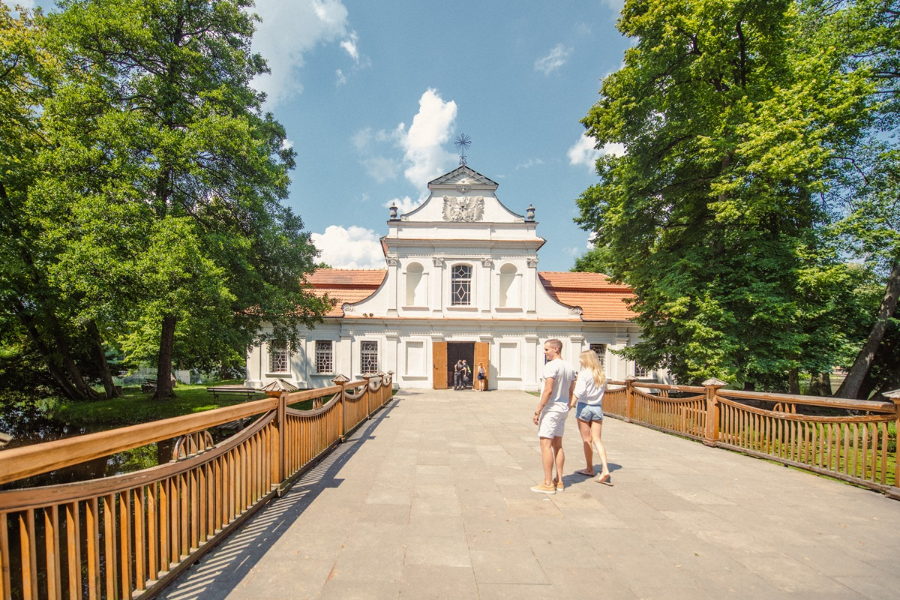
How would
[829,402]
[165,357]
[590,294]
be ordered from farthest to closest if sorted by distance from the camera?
[590,294]
[165,357]
[829,402]

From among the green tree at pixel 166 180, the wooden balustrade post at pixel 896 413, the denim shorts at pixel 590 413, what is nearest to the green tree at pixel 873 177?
the wooden balustrade post at pixel 896 413

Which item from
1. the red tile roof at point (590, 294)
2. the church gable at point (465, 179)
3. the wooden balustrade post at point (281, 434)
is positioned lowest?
the wooden balustrade post at point (281, 434)

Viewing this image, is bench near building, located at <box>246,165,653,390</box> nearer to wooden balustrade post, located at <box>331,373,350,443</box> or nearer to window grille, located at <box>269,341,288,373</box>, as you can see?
window grille, located at <box>269,341,288,373</box>

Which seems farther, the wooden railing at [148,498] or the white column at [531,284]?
the white column at [531,284]

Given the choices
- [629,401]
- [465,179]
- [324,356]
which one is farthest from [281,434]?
[465,179]

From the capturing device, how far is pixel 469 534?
3748mm

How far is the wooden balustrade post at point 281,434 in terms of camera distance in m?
4.63

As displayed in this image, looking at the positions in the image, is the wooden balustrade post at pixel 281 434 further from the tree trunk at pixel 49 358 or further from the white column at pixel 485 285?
the white column at pixel 485 285

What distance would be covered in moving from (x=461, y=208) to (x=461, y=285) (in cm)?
405

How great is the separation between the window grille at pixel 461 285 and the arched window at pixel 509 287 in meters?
1.71

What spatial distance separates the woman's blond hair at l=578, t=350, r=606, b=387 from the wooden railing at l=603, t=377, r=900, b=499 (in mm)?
2869

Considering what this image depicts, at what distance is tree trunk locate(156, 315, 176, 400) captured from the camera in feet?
45.2

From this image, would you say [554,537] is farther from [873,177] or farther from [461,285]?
[461,285]

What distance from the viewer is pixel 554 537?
3.69 m
